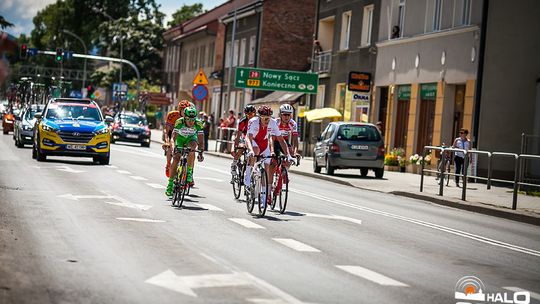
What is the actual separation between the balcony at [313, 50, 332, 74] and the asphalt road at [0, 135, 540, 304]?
106 feet

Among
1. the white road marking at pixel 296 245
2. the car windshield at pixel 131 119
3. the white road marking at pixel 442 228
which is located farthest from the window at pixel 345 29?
the white road marking at pixel 296 245

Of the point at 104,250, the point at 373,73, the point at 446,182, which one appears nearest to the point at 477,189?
the point at 446,182

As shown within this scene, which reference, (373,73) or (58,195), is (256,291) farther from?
(373,73)

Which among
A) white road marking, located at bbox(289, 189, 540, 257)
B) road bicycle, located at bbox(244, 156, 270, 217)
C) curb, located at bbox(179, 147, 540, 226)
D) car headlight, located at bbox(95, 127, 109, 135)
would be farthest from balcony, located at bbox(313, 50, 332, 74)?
road bicycle, located at bbox(244, 156, 270, 217)

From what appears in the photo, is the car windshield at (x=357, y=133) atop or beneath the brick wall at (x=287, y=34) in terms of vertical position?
beneath

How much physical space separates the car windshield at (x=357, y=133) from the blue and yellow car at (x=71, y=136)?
727 cm

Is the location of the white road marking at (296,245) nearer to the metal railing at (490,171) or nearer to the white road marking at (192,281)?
the white road marking at (192,281)

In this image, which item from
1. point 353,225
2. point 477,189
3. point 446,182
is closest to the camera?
point 353,225

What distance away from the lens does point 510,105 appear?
3553 cm

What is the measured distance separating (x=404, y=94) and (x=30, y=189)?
25363mm

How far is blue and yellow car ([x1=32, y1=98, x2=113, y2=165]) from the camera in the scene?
100 ft

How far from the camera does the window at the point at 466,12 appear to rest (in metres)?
37.8

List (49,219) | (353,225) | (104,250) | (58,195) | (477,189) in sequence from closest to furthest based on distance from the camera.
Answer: (104,250) < (49,219) < (353,225) < (58,195) < (477,189)

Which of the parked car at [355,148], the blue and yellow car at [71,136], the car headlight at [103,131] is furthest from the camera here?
the parked car at [355,148]
